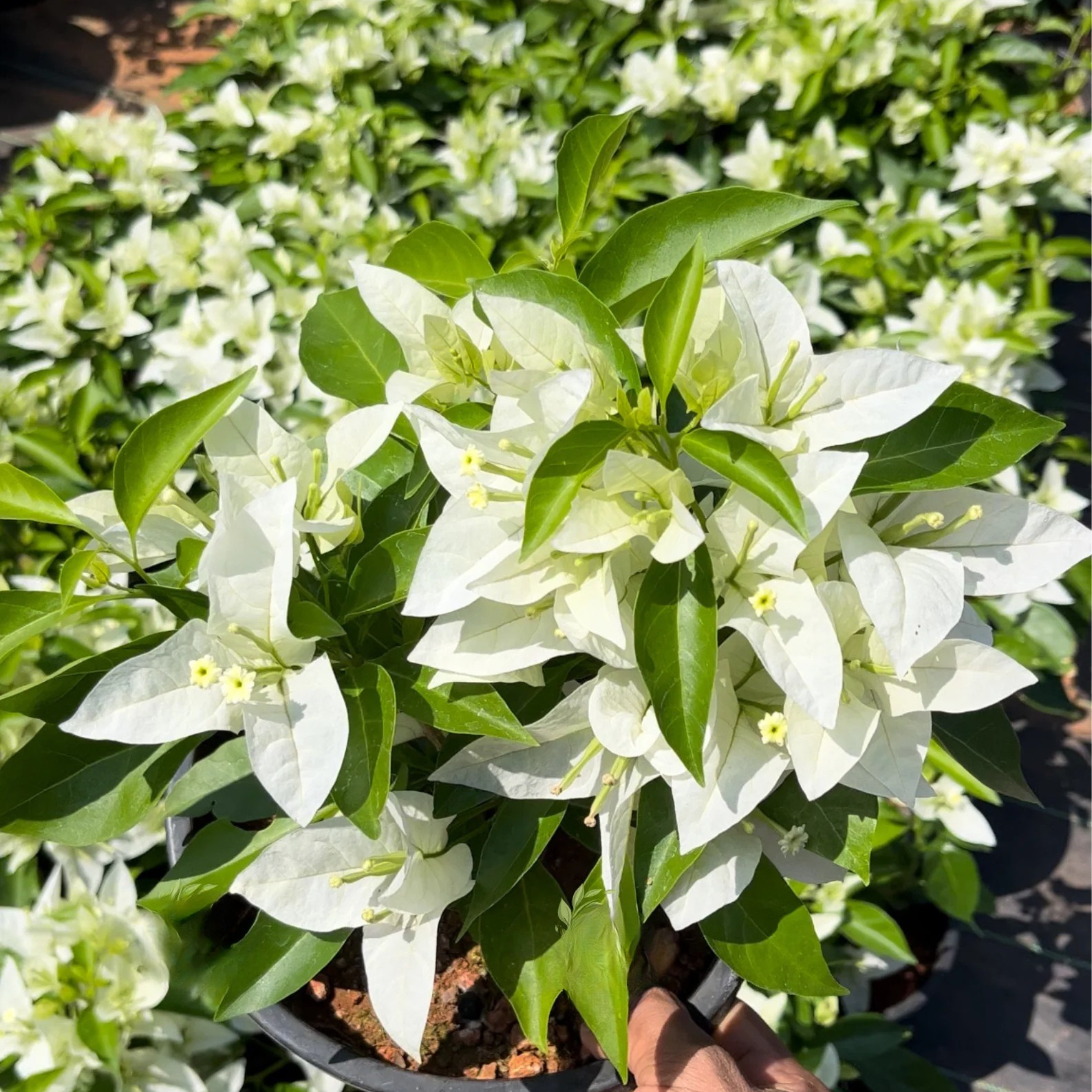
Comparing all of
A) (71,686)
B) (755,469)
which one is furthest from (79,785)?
(755,469)

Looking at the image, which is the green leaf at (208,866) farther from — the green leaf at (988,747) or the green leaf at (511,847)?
the green leaf at (988,747)

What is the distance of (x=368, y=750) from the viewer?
49 centimetres

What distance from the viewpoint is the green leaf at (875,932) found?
3.44ft

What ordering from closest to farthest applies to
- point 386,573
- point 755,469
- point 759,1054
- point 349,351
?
point 755,469, point 386,573, point 349,351, point 759,1054

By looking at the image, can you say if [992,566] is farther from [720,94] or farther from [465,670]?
[720,94]

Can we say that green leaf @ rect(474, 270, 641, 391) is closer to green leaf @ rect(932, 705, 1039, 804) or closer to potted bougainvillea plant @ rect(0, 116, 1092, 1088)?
potted bougainvillea plant @ rect(0, 116, 1092, 1088)

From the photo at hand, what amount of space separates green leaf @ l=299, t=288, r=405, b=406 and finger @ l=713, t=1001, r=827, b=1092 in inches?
21.4

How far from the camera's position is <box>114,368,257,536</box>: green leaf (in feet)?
1.65

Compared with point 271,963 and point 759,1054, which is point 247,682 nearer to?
point 271,963

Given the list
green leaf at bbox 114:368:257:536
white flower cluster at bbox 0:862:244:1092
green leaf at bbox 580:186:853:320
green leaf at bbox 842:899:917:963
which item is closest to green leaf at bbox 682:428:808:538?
green leaf at bbox 580:186:853:320

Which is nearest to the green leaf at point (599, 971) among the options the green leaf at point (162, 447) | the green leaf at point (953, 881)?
the green leaf at point (162, 447)

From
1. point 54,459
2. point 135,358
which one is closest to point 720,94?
point 135,358

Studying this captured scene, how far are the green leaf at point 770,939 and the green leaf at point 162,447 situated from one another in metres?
0.41

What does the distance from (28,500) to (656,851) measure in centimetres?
40
